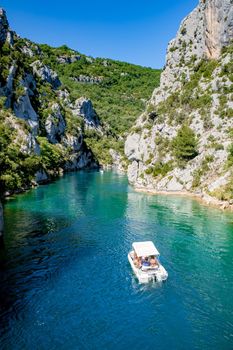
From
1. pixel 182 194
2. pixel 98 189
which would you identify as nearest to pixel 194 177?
pixel 182 194

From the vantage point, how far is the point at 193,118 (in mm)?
94750

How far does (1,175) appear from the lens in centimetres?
7594

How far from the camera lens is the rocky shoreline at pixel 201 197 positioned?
212 feet

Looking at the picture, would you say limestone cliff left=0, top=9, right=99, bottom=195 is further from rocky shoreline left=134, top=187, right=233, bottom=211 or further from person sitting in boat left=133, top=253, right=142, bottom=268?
person sitting in boat left=133, top=253, right=142, bottom=268

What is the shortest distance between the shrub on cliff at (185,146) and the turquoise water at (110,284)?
94.6ft

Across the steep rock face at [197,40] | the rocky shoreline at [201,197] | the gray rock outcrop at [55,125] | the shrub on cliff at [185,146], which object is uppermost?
the steep rock face at [197,40]

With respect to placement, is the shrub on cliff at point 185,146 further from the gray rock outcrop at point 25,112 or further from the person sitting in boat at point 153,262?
the person sitting in boat at point 153,262

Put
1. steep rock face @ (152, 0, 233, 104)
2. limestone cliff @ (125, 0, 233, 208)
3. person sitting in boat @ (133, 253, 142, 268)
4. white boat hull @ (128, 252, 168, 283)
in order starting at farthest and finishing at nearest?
steep rock face @ (152, 0, 233, 104) → limestone cliff @ (125, 0, 233, 208) → person sitting in boat @ (133, 253, 142, 268) → white boat hull @ (128, 252, 168, 283)

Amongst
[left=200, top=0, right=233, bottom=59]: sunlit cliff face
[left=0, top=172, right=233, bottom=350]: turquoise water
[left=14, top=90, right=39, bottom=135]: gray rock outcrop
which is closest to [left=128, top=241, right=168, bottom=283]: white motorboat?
[left=0, top=172, right=233, bottom=350]: turquoise water

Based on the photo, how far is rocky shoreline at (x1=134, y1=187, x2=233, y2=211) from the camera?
212ft

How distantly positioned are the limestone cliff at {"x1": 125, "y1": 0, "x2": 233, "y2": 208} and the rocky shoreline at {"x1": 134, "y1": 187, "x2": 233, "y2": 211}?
99 centimetres

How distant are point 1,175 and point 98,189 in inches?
1011

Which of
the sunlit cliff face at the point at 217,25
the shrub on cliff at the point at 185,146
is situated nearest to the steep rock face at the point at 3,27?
the sunlit cliff face at the point at 217,25

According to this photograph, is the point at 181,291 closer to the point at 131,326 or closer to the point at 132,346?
the point at 131,326
